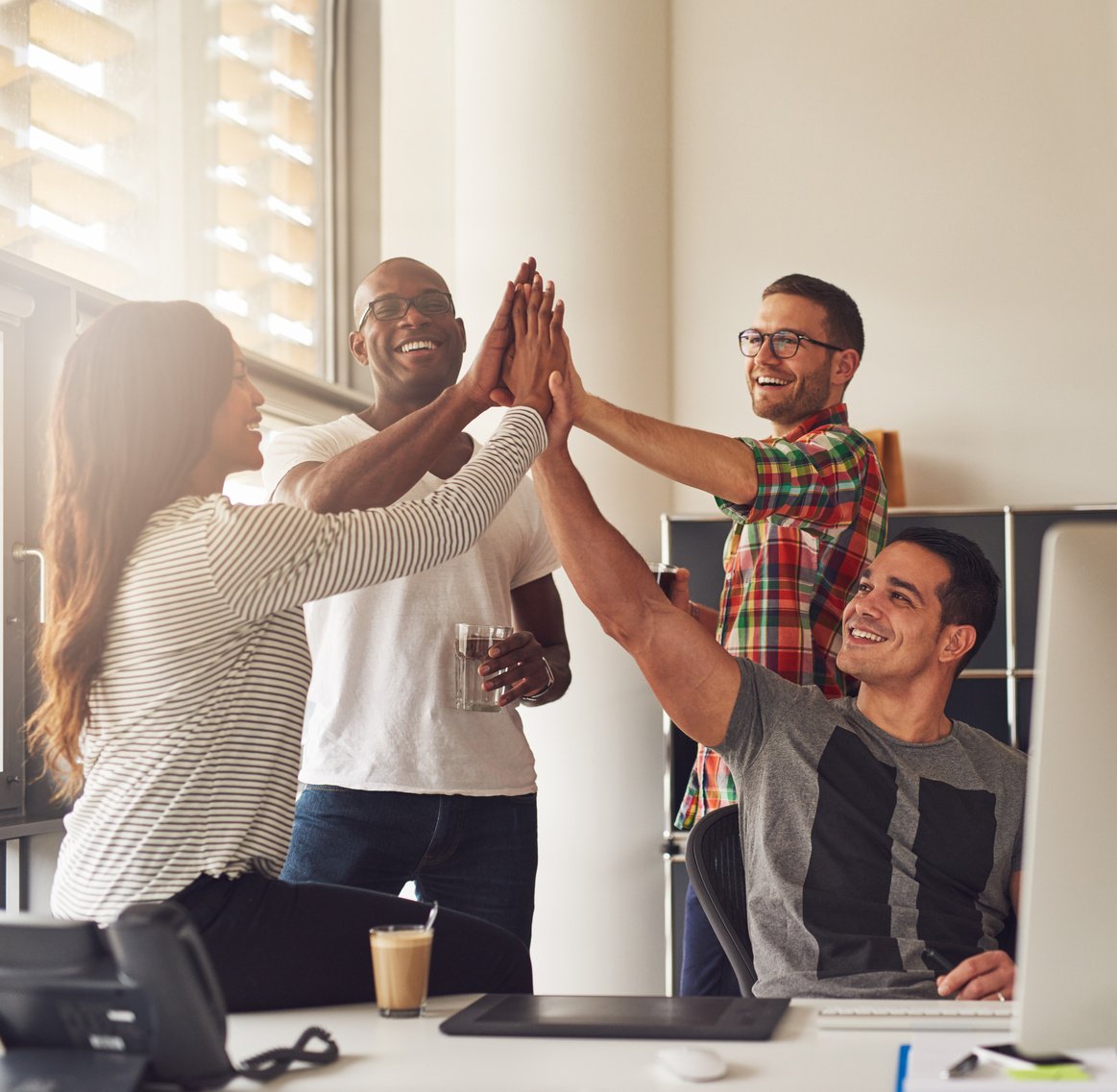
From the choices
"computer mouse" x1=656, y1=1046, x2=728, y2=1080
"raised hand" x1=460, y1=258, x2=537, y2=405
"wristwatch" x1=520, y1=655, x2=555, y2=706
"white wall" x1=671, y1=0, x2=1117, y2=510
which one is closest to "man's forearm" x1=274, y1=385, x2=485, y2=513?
"raised hand" x1=460, y1=258, x2=537, y2=405

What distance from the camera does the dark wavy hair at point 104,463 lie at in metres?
1.50

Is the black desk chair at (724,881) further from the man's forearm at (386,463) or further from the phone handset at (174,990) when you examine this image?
the phone handset at (174,990)

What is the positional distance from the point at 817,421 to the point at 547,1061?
1465 millimetres

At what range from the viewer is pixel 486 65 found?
4.19 meters

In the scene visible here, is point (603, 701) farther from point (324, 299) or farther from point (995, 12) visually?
point (995, 12)

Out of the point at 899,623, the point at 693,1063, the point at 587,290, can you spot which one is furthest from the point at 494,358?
the point at 587,290

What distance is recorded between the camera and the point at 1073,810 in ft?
3.08

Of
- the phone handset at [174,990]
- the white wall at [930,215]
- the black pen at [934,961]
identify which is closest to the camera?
the phone handset at [174,990]

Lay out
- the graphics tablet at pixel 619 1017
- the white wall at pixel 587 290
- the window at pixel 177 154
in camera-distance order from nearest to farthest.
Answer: the graphics tablet at pixel 619 1017
the window at pixel 177 154
the white wall at pixel 587 290

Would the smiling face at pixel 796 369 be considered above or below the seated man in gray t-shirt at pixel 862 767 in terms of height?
above

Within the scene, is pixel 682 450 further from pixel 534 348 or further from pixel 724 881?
pixel 724 881

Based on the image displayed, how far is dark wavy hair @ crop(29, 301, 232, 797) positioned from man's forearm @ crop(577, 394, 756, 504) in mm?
760

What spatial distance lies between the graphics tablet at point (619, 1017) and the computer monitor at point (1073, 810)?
35cm

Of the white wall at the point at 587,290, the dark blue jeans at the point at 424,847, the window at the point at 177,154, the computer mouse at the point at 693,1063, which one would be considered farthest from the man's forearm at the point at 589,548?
Result: the white wall at the point at 587,290
